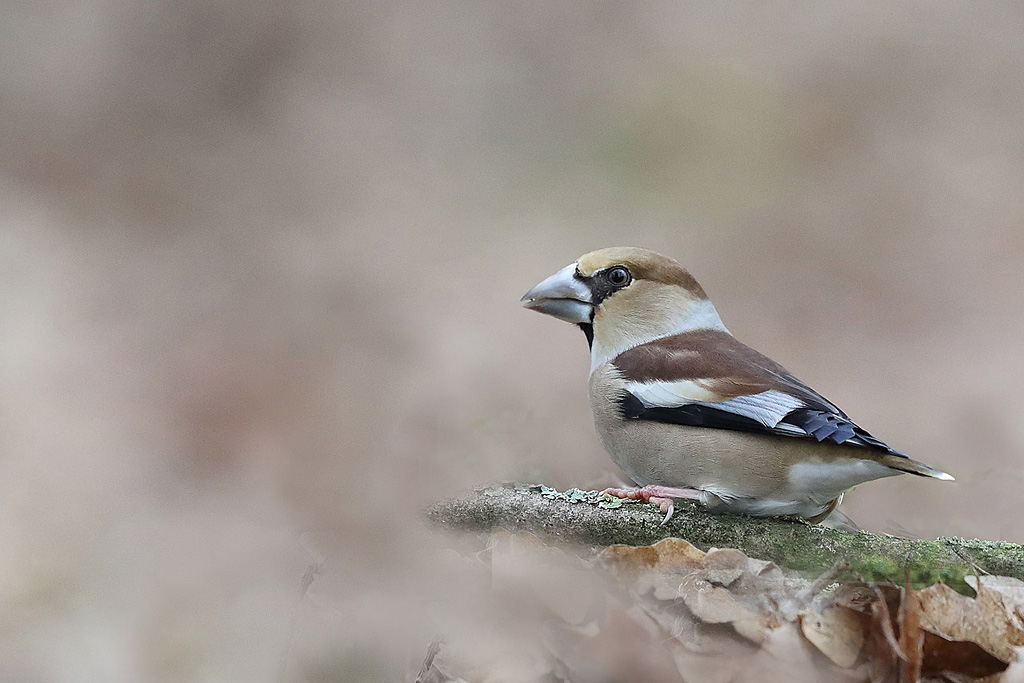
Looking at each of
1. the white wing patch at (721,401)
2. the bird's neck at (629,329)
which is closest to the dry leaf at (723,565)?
the white wing patch at (721,401)

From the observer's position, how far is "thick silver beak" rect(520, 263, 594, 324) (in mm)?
2331

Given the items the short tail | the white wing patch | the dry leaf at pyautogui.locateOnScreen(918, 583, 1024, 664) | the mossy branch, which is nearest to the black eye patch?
the white wing patch

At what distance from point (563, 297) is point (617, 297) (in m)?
0.14

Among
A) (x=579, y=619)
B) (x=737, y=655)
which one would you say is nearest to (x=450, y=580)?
(x=579, y=619)

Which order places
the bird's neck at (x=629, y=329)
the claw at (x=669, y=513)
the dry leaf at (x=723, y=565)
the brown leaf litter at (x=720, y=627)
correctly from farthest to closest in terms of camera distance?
the bird's neck at (x=629, y=329), the claw at (x=669, y=513), the dry leaf at (x=723, y=565), the brown leaf litter at (x=720, y=627)

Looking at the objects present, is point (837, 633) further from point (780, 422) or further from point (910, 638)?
point (780, 422)

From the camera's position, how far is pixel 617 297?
233 cm

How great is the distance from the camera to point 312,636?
222cm

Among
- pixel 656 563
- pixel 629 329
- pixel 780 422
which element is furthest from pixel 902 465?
pixel 629 329

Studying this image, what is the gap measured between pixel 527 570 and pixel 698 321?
107 centimetres

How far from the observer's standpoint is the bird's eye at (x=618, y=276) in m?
2.34

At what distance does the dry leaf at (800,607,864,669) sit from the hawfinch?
0.45 m

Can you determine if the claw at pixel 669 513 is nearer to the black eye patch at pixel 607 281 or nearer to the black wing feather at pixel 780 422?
the black wing feather at pixel 780 422

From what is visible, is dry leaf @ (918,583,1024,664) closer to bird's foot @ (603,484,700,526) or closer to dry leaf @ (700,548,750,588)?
dry leaf @ (700,548,750,588)
